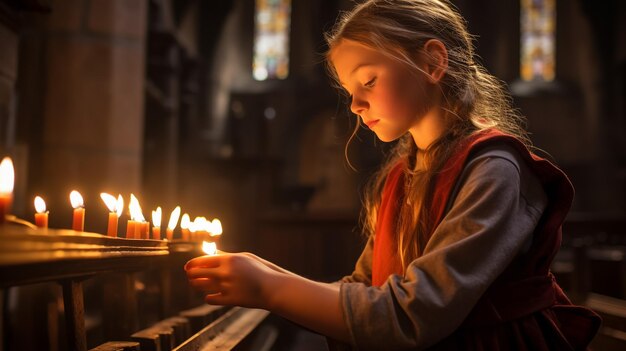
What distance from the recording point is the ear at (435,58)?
161 cm

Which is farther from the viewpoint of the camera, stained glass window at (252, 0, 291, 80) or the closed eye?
stained glass window at (252, 0, 291, 80)

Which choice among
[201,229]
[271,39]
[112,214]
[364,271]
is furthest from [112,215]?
[271,39]

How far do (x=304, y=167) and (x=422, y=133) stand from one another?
12.4 meters

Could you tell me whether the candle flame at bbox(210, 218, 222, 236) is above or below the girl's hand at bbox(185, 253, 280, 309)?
above

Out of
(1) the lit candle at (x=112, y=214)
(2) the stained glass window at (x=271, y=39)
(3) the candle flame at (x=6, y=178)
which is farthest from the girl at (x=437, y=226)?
(2) the stained glass window at (x=271, y=39)

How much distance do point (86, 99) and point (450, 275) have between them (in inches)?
144

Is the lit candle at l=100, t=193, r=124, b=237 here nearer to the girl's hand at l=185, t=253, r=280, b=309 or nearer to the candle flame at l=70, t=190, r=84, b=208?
the candle flame at l=70, t=190, r=84, b=208

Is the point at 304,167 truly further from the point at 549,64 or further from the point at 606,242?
the point at 606,242

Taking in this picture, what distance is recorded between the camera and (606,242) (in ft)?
22.0

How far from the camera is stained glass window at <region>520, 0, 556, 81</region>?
1410 cm

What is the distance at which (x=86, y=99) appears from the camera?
4254mm

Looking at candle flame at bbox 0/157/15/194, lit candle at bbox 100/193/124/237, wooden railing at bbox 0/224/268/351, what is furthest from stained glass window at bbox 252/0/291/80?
candle flame at bbox 0/157/15/194

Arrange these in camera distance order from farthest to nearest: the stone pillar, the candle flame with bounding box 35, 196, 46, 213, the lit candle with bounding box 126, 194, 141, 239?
the stone pillar → the lit candle with bounding box 126, 194, 141, 239 → the candle flame with bounding box 35, 196, 46, 213

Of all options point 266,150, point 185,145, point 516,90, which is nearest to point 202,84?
point 185,145
